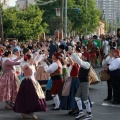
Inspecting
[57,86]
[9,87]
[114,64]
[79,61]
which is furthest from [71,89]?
[114,64]

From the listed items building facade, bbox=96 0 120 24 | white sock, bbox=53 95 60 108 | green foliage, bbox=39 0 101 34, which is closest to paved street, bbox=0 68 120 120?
white sock, bbox=53 95 60 108

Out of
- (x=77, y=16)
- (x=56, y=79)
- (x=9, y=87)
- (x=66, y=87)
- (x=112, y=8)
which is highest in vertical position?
(x=112, y=8)

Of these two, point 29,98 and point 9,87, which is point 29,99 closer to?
point 29,98

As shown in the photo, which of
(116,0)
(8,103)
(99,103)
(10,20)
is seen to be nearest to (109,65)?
(99,103)

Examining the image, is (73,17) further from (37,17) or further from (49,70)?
(49,70)

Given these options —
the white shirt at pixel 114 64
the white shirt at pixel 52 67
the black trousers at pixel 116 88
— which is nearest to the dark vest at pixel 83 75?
the white shirt at pixel 52 67

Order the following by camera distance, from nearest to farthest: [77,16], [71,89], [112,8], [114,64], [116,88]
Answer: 1. [71,89]
2. [114,64]
3. [116,88]
4. [77,16]
5. [112,8]

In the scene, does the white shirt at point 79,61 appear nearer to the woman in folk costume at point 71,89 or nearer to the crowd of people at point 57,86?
the crowd of people at point 57,86

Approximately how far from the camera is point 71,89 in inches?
475

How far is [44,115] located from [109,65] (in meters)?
2.92

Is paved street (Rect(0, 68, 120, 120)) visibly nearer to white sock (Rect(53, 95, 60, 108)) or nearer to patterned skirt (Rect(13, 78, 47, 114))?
white sock (Rect(53, 95, 60, 108))

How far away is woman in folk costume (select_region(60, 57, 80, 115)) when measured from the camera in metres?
12.0

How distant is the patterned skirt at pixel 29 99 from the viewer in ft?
36.9

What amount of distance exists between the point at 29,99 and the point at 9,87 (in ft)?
5.88
